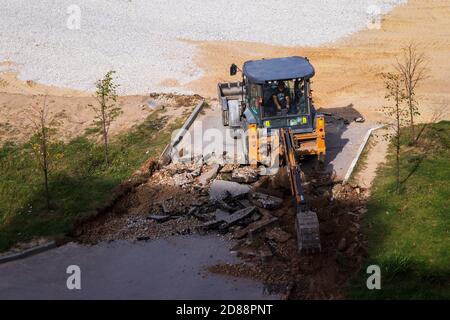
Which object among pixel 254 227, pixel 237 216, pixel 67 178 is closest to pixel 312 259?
pixel 254 227

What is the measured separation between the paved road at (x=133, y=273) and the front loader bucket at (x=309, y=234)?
151cm

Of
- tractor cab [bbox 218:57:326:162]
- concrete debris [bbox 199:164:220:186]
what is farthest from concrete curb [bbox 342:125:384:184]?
concrete debris [bbox 199:164:220:186]

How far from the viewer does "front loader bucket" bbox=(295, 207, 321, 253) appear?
624 inches

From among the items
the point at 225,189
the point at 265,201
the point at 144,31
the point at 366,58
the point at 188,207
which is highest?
the point at 144,31

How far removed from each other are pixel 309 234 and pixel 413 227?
3.06 meters

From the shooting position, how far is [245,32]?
119 feet

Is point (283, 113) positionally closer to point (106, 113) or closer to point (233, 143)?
point (233, 143)

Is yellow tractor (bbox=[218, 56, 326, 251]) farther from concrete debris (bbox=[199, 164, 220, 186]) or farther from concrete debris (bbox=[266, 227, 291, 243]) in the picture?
concrete debris (bbox=[266, 227, 291, 243])

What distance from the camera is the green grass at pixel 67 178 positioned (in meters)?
18.8

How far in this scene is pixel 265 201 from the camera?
61.3ft
